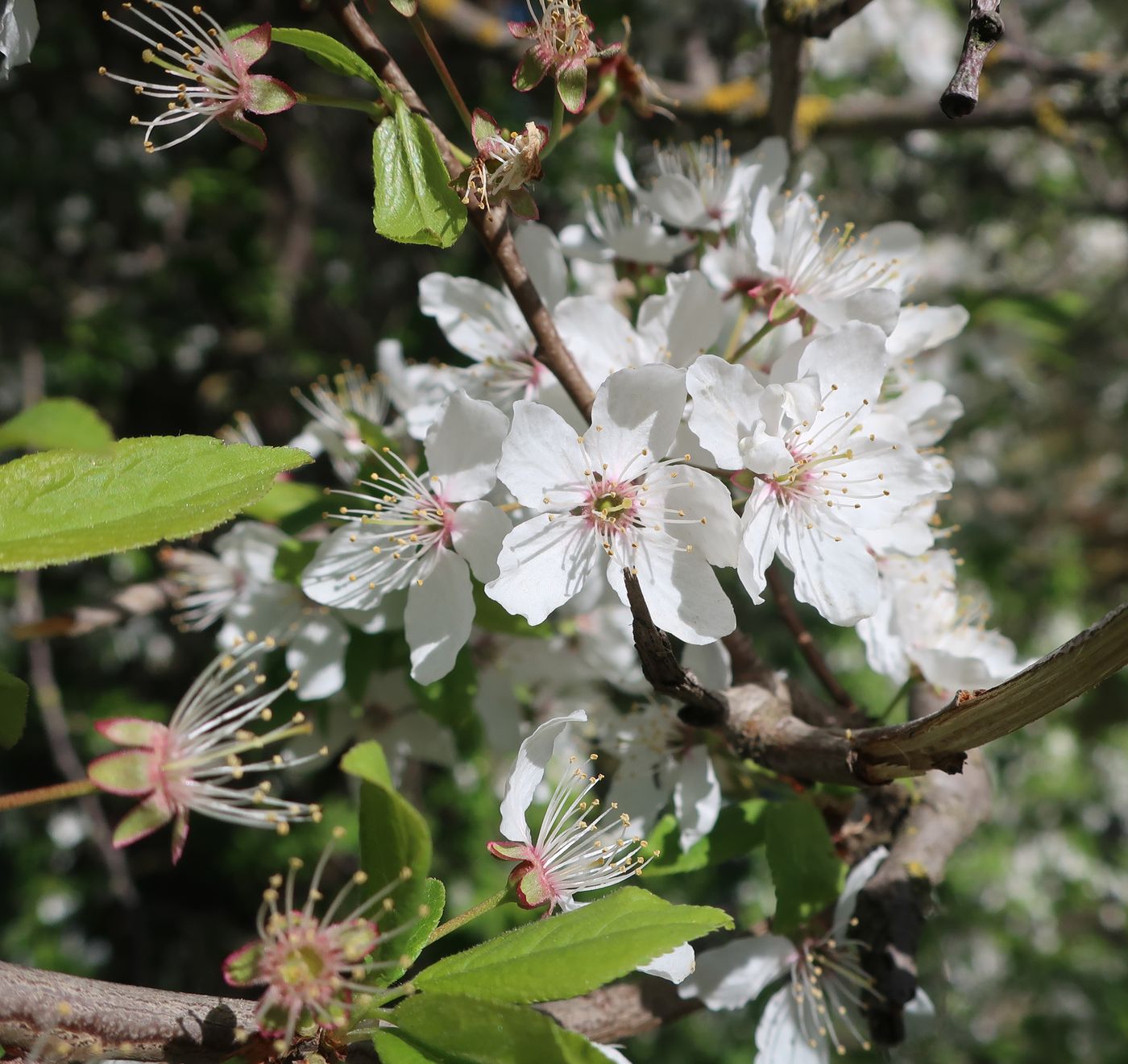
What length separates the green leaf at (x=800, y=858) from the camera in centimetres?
115

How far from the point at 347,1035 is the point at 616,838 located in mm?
347

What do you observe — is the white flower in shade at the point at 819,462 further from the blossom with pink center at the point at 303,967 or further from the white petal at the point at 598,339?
the blossom with pink center at the point at 303,967

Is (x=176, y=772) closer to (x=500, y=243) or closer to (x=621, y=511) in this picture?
(x=621, y=511)

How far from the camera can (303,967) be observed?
0.77 m

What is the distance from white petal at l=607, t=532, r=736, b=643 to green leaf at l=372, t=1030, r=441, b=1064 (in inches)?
16.6

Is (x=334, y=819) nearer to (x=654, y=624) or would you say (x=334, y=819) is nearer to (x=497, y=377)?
(x=497, y=377)

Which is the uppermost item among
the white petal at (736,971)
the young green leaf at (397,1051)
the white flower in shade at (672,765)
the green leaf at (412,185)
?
the green leaf at (412,185)

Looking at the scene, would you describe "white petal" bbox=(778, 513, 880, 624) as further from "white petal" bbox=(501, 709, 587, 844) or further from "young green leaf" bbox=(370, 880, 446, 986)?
"young green leaf" bbox=(370, 880, 446, 986)

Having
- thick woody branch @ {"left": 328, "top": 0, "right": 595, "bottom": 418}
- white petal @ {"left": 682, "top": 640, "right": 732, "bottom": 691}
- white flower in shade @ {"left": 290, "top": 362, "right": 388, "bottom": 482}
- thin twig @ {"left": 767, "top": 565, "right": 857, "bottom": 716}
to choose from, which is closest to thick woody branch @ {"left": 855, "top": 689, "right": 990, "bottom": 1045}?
thin twig @ {"left": 767, "top": 565, "right": 857, "bottom": 716}

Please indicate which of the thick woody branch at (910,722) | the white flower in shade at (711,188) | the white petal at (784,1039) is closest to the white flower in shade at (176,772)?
the thick woody branch at (910,722)

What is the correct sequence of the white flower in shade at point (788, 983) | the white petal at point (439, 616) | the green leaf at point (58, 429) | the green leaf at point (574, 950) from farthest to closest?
the white flower in shade at point (788, 983), the white petal at point (439, 616), the green leaf at point (574, 950), the green leaf at point (58, 429)

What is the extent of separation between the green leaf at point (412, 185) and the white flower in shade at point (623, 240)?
406mm

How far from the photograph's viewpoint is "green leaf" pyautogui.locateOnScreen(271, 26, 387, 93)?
0.90 metres

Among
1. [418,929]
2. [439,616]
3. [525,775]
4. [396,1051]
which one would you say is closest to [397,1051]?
[396,1051]
